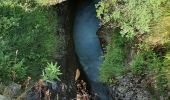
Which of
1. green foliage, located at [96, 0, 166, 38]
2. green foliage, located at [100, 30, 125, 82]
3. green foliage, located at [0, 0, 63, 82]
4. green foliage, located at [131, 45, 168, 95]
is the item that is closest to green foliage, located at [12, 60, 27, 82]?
green foliage, located at [0, 0, 63, 82]

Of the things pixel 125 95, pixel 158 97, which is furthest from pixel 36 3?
pixel 158 97

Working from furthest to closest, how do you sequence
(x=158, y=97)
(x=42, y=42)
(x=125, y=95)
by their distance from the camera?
1. (x=42, y=42)
2. (x=125, y=95)
3. (x=158, y=97)

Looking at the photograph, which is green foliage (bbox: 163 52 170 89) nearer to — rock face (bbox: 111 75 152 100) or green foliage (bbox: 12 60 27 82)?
rock face (bbox: 111 75 152 100)

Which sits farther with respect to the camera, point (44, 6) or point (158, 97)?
point (44, 6)

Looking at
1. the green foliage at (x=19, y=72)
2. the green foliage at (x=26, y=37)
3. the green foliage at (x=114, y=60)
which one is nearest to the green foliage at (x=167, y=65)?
the green foliage at (x=114, y=60)

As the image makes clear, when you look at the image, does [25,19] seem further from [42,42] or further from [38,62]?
[38,62]

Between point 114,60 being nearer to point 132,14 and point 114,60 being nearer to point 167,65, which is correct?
point 132,14

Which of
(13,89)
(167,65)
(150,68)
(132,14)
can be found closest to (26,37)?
(13,89)
